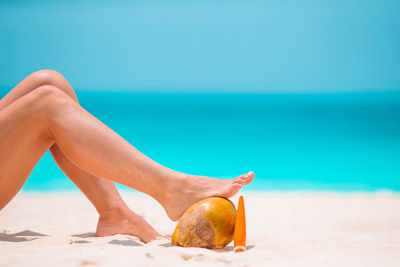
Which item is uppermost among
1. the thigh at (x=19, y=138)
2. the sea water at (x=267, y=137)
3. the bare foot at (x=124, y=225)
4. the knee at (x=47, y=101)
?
the sea water at (x=267, y=137)

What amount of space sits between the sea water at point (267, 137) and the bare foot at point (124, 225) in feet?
8.07

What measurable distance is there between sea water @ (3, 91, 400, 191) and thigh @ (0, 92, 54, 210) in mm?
2687

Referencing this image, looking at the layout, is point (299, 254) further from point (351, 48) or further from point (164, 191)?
point (351, 48)

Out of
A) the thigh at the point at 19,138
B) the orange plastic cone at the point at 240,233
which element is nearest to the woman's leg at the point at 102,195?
the thigh at the point at 19,138

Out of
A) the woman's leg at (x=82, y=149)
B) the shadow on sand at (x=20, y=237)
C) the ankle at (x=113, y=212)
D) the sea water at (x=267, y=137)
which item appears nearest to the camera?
the woman's leg at (x=82, y=149)

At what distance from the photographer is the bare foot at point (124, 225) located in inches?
61.4

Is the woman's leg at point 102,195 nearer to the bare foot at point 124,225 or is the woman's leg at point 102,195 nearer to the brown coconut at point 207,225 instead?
the bare foot at point 124,225

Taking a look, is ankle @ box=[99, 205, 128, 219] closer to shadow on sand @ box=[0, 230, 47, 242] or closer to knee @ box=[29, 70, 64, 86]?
shadow on sand @ box=[0, 230, 47, 242]

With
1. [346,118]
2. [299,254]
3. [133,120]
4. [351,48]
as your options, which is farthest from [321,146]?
[299,254]

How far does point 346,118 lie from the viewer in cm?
775

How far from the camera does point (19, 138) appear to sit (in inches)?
50.8

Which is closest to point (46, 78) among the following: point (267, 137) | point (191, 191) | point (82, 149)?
point (82, 149)

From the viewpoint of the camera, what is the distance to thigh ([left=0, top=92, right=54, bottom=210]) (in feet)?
4.17

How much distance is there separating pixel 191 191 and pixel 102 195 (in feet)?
1.35
